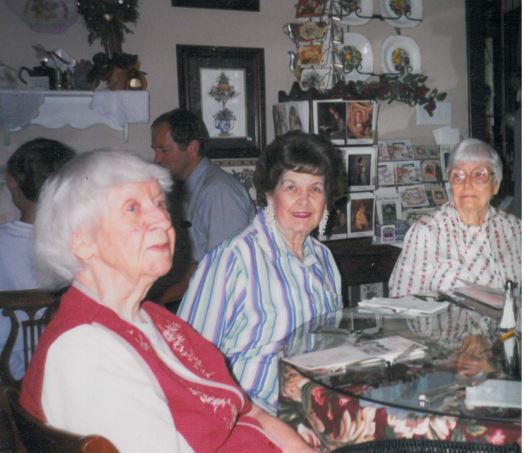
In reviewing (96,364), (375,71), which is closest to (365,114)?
(375,71)

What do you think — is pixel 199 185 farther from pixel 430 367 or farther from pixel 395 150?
pixel 430 367

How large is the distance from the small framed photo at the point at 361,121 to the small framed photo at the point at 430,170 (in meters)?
0.65

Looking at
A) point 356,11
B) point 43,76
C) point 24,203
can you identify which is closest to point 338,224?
point 356,11

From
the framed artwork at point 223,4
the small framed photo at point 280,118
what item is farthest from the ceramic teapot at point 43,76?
the small framed photo at point 280,118

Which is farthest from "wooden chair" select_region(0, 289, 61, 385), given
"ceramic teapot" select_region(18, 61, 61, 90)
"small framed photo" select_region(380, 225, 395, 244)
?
"small framed photo" select_region(380, 225, 395, 244)

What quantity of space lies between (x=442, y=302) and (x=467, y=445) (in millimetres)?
1146

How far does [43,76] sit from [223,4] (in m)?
1.20

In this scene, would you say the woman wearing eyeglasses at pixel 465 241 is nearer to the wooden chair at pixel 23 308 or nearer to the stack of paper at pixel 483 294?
the stack of paper at pixel 483 294

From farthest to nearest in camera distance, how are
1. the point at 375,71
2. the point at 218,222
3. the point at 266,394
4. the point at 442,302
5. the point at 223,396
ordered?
the point at 375,71, the point at 218,222, the point at 442,302, the point at 266,394, the point at 223,396

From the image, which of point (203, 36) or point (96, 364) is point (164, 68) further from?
point (96, 364)

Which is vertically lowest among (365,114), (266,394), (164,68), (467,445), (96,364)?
(266,394)

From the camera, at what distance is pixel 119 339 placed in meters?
1.19

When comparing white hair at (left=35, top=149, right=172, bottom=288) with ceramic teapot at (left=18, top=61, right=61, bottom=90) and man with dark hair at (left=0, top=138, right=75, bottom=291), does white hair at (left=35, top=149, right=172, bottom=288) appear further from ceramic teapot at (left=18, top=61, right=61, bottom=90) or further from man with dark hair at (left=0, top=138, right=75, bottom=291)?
ceramic teapot at (left=18, top=61, right=61, bottom=90)

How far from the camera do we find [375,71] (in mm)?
4230
